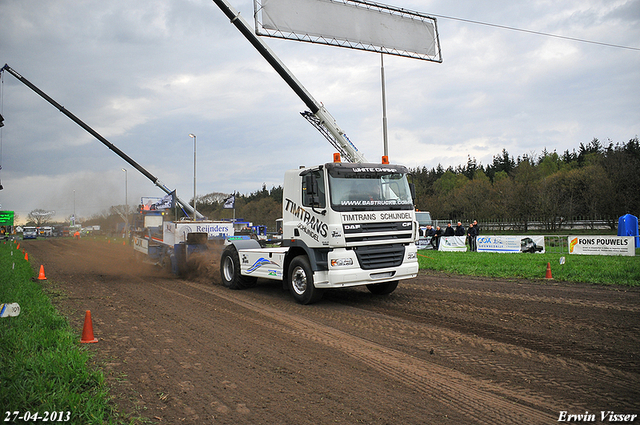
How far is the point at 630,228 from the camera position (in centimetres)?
2169

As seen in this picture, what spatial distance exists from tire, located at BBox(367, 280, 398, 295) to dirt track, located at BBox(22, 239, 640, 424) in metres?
0.42

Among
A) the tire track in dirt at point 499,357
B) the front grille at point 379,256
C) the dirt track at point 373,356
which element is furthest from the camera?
the front grille at point 379,256

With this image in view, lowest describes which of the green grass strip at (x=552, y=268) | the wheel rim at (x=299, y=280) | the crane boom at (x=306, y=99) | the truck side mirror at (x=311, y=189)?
the green grass strip at (x=552, y=268)

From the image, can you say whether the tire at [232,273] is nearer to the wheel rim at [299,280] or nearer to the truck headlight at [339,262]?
the wheel rim at [299,280]

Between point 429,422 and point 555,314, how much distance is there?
505cm

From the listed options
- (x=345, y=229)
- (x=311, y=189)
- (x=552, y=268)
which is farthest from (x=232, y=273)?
(x=552, y=268)

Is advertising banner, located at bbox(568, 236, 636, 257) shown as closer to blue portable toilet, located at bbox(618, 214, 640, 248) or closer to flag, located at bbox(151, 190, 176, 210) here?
blue portable toilet, located at bbox(618, 214, 640, 248)

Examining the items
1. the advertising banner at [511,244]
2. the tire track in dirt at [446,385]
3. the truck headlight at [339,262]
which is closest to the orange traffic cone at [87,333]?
the tire track in dirt at [446,385]

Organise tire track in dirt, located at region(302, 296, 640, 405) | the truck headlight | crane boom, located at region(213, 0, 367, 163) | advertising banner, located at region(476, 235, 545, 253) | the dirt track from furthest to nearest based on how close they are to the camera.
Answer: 1. advertising banner, located at region(476, 235, 545, 253)
2. crane boom, located at region(213, 0, 367, 163)
3. the truck headlight
4. tire track in dirt, located at region(302, 296, 640, 405)
5. the dirt track

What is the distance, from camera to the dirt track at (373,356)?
3.88 m

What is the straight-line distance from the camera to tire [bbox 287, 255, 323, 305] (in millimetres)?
8656

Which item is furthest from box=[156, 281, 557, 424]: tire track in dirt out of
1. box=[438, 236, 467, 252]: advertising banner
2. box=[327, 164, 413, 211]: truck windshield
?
box=[438, 236, 467, 252]: advertising banner

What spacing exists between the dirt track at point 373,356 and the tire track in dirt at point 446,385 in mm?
17

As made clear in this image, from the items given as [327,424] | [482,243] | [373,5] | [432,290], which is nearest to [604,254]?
[482,243]
